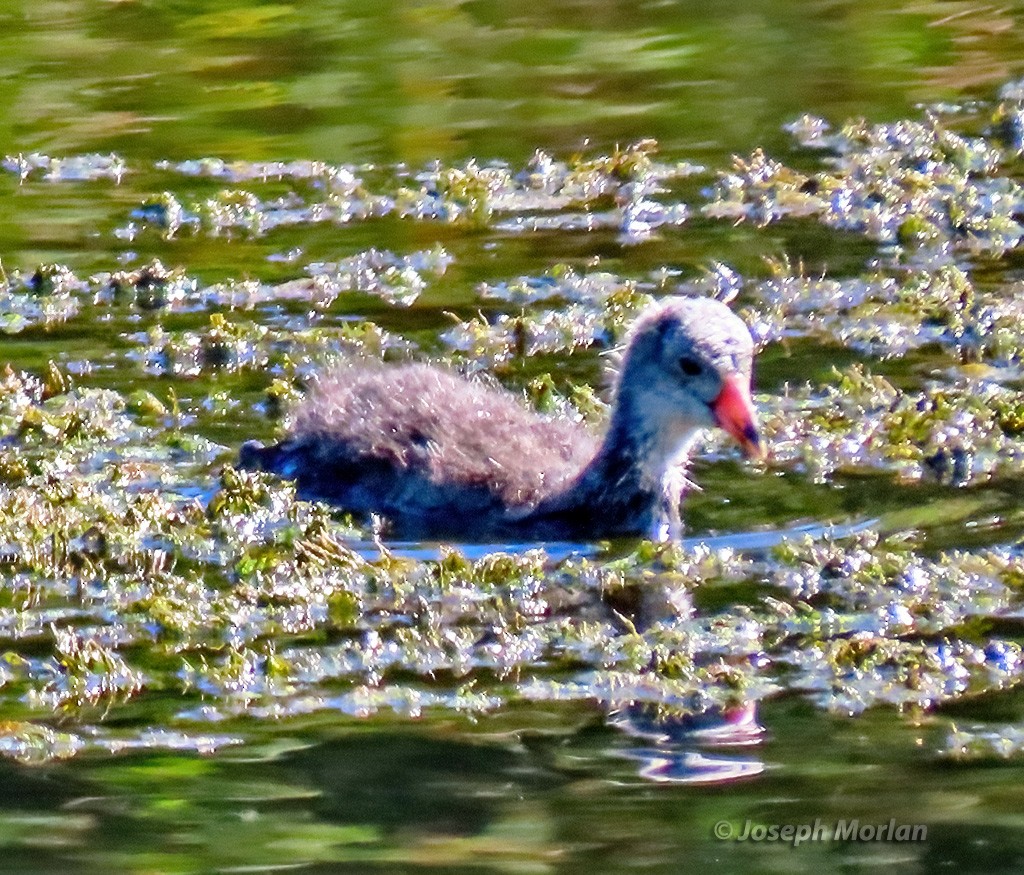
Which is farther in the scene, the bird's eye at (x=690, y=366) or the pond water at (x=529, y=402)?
the bird's eye at (x=690, y=366)

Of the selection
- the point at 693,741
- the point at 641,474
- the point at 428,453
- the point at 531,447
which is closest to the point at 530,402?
the point at 531,447

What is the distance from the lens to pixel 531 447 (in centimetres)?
816

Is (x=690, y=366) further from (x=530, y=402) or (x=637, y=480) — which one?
(x=530, y=402)

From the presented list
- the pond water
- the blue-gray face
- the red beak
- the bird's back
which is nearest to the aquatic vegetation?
the pond water

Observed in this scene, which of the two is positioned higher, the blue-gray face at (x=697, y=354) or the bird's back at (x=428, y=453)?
the blue-gray face at (x=697, y=354)

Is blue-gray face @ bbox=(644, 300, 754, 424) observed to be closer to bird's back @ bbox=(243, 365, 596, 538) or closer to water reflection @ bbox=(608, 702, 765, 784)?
bird's back @ bbox=(243, 365, 596, 538)

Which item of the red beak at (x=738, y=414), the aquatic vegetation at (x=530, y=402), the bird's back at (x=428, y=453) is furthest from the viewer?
the bird's back at (x=428, y=453)

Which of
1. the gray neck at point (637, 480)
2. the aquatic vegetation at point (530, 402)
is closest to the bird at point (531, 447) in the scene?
the gray neck at point (637, 480)

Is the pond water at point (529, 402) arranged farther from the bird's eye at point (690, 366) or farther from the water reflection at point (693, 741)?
the bird's eye at point (690, 366)

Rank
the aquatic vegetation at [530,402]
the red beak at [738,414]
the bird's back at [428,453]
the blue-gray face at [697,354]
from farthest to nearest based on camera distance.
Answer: the bird's back at [428,453], the blue-gray face at [697,354], the red beak at [738,414], the aquatic vegetation at [530,402]

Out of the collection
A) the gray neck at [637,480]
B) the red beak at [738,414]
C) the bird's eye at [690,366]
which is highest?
the bird's eye at [690,366]

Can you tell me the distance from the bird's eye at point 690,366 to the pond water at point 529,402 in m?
0.48

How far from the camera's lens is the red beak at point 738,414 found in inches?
305

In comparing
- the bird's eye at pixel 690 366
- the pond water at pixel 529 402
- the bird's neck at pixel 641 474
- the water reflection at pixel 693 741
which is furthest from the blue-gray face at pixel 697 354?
the water reflection at pixel 693 741
